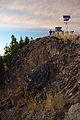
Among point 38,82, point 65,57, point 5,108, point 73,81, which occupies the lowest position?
point 5,108

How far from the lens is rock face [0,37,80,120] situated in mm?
→ 5492

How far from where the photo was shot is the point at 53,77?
9.73 m

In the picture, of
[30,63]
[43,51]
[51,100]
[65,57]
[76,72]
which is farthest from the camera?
[30,63]

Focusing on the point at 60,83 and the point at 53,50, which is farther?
the point at 53,50

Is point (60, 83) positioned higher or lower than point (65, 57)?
lower

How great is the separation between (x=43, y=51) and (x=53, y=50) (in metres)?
2.29

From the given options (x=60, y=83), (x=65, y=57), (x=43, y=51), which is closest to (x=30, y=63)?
(x=43, y=51)

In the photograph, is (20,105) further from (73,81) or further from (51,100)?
(73,81)

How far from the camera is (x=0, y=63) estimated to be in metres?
31.0

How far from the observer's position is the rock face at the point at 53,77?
5.49 metres

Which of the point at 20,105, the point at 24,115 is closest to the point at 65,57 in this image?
the point at 20,105

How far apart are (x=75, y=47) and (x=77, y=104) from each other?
23.8 feet

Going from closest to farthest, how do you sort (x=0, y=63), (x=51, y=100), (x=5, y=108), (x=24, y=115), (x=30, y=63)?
(x=51, y=100) → (x=24, y=115) → (x=5, y=108) → (x=30, y=63) → (x=0, y=63)

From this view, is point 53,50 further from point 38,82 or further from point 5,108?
point 5,108
